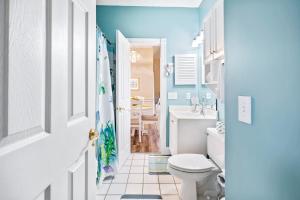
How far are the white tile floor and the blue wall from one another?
58.1 inches

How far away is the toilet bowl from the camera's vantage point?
1863 millimetres

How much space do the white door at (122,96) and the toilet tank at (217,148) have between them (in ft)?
4.43

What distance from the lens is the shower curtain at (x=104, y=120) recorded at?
2.49m

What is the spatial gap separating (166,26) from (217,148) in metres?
2.51

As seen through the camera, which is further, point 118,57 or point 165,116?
point 165,116

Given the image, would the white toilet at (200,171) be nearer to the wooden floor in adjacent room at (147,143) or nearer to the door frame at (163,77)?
the door frame at (163,77)

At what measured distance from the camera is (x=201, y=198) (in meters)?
2.12

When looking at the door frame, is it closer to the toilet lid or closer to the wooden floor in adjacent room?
the wooden floor in adjacent room

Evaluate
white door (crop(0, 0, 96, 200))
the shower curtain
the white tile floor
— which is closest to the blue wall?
white door (crop(0, 0, 96, 200))

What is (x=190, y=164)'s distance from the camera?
78.5 inches

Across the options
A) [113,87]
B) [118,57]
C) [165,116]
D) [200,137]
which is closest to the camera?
[200,137]

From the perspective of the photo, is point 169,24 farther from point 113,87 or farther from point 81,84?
point 81,84

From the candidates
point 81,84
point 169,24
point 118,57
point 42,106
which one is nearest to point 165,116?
point 118,57

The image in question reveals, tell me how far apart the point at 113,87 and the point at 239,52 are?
252 centimetres
